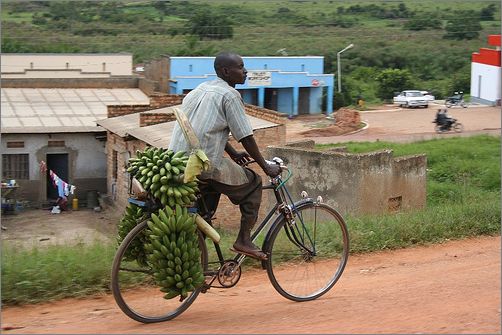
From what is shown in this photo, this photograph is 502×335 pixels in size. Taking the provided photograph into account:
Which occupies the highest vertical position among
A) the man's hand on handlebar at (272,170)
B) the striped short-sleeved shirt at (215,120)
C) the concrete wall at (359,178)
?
the striped short-sleeved shirt at (215,120)

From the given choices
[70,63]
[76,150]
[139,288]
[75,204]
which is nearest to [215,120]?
[139,288]

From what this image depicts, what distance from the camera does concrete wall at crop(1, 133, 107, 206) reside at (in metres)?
24.9

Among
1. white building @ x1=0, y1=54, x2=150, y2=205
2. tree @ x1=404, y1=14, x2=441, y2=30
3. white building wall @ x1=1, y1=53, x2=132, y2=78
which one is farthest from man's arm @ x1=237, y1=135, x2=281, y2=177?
tree @ x1=404, y1=14, x2=441, y2=30

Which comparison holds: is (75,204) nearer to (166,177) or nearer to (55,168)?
(55,168)

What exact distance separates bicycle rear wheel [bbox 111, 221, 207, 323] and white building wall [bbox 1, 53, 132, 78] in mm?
32547

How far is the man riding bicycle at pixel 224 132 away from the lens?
494 cm

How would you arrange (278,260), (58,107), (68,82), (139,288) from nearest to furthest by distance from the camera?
(139,288), (278,260), (58,107), (68,82)

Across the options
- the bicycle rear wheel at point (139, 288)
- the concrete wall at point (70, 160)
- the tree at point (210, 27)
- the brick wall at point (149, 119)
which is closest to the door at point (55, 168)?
the concrete wall at point (70, 160)

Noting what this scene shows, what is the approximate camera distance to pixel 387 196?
44.2 feet

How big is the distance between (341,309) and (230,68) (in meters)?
1.78

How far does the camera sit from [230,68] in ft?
16.6

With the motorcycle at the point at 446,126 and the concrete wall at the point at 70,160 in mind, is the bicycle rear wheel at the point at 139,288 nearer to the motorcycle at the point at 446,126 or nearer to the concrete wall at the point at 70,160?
the concrete wall at the point at 70,160

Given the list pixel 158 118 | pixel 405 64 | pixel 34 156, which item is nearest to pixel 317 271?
pixel 158 118

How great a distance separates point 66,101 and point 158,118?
10.0 metres
